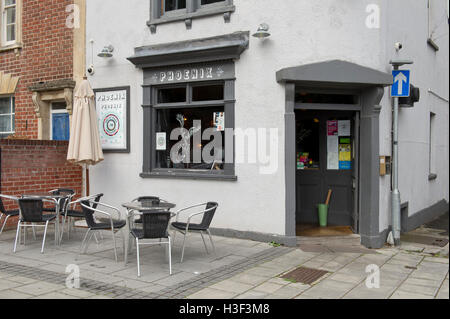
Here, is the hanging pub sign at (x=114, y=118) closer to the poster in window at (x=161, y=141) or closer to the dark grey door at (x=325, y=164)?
the poster in window at (x=161, y=141)

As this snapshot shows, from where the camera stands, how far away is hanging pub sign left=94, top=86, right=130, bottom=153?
9.73 meters

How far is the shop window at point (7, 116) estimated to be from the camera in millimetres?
12031

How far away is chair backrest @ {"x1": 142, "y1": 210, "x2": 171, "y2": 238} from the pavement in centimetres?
54

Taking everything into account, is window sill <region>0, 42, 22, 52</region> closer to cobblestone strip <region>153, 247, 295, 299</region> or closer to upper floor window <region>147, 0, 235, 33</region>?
upper floor window <region>147, 0, 235, 33</region>

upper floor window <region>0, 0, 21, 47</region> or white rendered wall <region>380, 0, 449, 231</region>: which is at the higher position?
upper floor window <region>0, 0, 21, 47</region>

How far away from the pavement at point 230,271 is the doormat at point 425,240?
348 mm

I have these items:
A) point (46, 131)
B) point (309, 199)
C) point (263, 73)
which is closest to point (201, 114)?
point (263, 73)

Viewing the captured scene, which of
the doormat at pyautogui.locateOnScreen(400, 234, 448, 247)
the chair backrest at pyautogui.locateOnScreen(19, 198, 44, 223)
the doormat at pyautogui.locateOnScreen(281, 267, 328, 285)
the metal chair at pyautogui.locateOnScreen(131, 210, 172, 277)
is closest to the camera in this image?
the doormat at pyautogui.locateOnScreen(281, 267, 328, 285)

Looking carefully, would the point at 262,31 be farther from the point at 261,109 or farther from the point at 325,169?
the point at 325,169

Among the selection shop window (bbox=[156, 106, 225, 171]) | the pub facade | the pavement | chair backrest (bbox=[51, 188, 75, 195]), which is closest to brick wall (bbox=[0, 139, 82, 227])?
the pub facade

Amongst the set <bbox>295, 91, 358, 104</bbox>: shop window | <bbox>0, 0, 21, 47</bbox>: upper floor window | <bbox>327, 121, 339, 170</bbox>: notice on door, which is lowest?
<bbox>327, 121, 339, 170</bbox>: notice on door

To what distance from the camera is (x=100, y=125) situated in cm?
1020

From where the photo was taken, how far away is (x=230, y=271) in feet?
20.3
